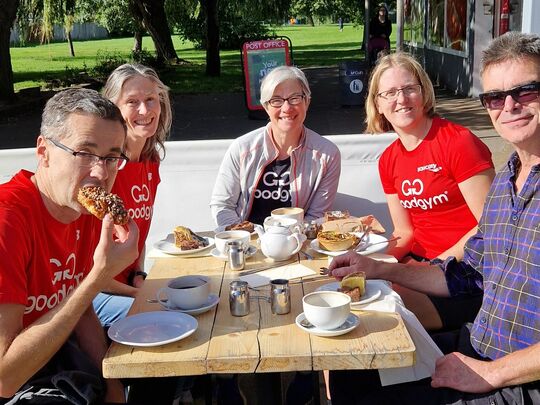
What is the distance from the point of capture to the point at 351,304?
2.56 metres

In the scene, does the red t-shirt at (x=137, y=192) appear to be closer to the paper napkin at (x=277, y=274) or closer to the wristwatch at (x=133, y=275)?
the wristwatch at (x=133, y=275)

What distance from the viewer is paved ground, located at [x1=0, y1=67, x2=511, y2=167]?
12.6 meters

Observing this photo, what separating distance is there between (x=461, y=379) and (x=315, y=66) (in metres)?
27.6

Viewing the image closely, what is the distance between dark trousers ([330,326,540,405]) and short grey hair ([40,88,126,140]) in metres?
1.53

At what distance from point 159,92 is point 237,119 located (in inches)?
432

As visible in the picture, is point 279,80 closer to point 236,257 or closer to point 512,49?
point 236,257

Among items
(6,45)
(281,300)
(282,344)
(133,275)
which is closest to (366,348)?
(282,344)

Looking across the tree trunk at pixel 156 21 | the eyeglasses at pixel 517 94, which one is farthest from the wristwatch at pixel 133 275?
the tree trunk at pixel 156 21

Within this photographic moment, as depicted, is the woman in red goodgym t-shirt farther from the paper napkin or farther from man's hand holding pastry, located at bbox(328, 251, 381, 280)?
the paper napkin

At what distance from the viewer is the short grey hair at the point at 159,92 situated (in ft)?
13.5

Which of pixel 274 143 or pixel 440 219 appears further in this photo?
pixel 274 143

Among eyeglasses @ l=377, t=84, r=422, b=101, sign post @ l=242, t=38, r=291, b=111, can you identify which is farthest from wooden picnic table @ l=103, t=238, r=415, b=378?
sign post @ l=242, t=38, r=291, b=111

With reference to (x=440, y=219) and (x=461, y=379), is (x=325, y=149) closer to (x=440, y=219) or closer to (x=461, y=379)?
(x=440, y=219)

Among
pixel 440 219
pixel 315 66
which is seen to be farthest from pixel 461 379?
pixel 315 66
